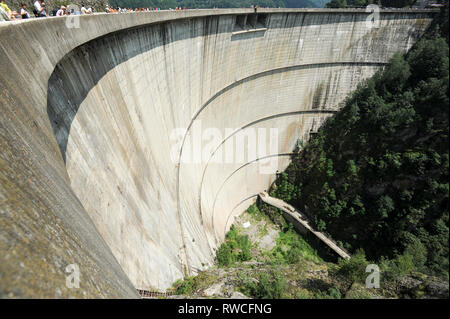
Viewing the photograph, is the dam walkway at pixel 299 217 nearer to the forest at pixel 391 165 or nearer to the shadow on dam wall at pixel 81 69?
the forest at pixel 391 165

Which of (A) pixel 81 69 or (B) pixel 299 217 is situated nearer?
(A) pixel 81 69

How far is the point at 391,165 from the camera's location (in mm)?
14555

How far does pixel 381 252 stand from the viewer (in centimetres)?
1411

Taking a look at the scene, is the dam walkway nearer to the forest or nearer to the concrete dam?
the forest

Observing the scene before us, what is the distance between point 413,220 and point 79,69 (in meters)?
15.6

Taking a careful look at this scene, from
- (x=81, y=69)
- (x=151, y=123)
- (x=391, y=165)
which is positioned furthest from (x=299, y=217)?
(x=81, y=69)

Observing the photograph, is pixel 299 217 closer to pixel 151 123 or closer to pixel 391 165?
pixel 391 165

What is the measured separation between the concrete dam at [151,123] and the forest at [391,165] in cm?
226

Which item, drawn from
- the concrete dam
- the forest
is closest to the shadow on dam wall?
the concrete dam

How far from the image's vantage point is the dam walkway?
1534 centimetres

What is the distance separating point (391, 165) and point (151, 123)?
13.3 m

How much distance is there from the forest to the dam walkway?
1.29 feet

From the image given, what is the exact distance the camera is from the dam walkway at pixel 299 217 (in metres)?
15.3
